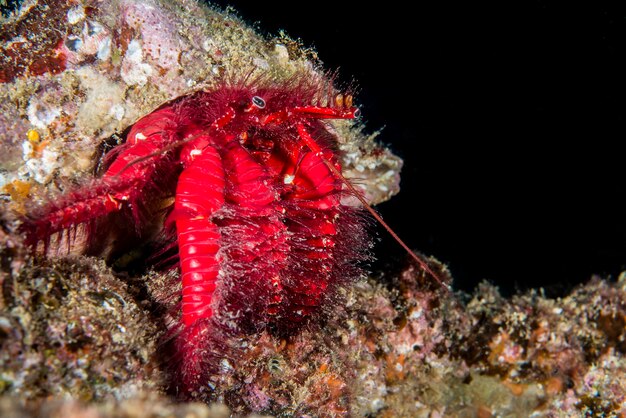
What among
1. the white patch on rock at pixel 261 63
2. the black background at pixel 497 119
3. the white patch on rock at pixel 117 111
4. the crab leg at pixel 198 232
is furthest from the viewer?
the black background at pixel 497 119

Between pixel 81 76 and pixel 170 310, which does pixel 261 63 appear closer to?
pixel 81 76

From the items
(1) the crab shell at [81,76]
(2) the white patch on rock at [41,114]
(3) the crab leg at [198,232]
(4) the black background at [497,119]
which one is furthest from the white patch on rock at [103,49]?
(4) the black background at [497,119]

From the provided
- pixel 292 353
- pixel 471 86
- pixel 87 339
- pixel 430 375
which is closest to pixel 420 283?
pixel 430 375

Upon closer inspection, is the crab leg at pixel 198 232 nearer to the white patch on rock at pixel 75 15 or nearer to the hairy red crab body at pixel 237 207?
the hairy red crab body at pixel 237 207

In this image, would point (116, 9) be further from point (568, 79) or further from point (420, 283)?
point (568, 79)

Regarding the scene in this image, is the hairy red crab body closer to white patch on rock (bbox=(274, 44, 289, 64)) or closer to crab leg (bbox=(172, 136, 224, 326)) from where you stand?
crab leg (bbox=(172, 136, 224, 326))


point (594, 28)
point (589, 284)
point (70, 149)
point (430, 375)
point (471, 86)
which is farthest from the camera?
point (471, 86)
